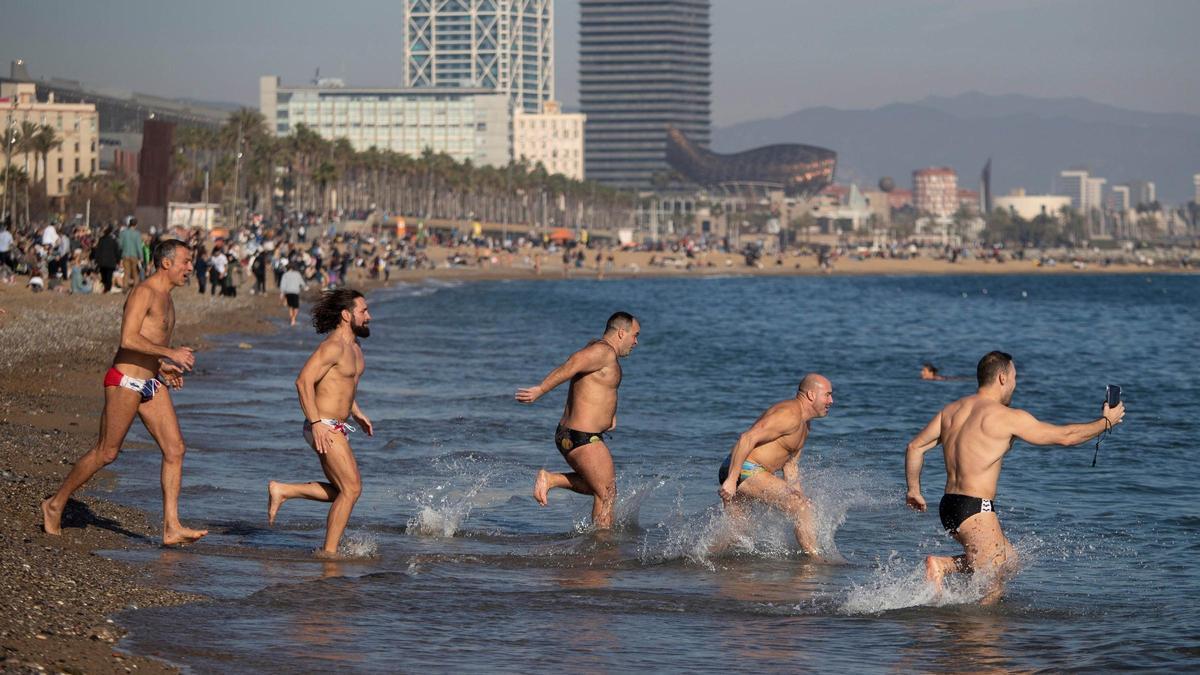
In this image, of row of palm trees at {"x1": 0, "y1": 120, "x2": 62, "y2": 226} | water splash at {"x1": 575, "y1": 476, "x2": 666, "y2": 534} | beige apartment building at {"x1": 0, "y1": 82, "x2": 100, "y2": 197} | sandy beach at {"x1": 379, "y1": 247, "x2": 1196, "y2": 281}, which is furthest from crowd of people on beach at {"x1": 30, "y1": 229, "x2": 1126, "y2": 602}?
beige apartment building at {"x1": 0, "y1": 82, "x2": 100, "y2": 197}

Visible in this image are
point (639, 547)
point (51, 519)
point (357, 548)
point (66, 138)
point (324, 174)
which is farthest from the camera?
point (324, 174)

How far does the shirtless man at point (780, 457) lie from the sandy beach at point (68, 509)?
12.1 feet

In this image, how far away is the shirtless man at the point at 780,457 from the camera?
1071 cm

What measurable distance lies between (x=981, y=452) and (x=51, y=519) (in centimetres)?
551

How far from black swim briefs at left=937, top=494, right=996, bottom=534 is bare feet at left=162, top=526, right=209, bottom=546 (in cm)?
460

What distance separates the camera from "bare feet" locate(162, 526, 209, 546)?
10.2m

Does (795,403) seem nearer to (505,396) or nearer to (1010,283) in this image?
(505,396)

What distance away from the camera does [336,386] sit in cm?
974

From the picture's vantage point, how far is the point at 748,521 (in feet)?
36.8

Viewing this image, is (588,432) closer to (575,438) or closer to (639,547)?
(575,438)

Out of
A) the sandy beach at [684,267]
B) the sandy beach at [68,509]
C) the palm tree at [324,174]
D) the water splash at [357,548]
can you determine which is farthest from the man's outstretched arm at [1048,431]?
the palm tree at [324,174]

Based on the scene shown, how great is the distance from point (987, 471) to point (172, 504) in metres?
4.87

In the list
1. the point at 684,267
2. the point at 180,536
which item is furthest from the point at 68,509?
the point at 684,267

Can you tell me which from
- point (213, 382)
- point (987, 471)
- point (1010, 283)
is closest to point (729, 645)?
point (987, 471)
